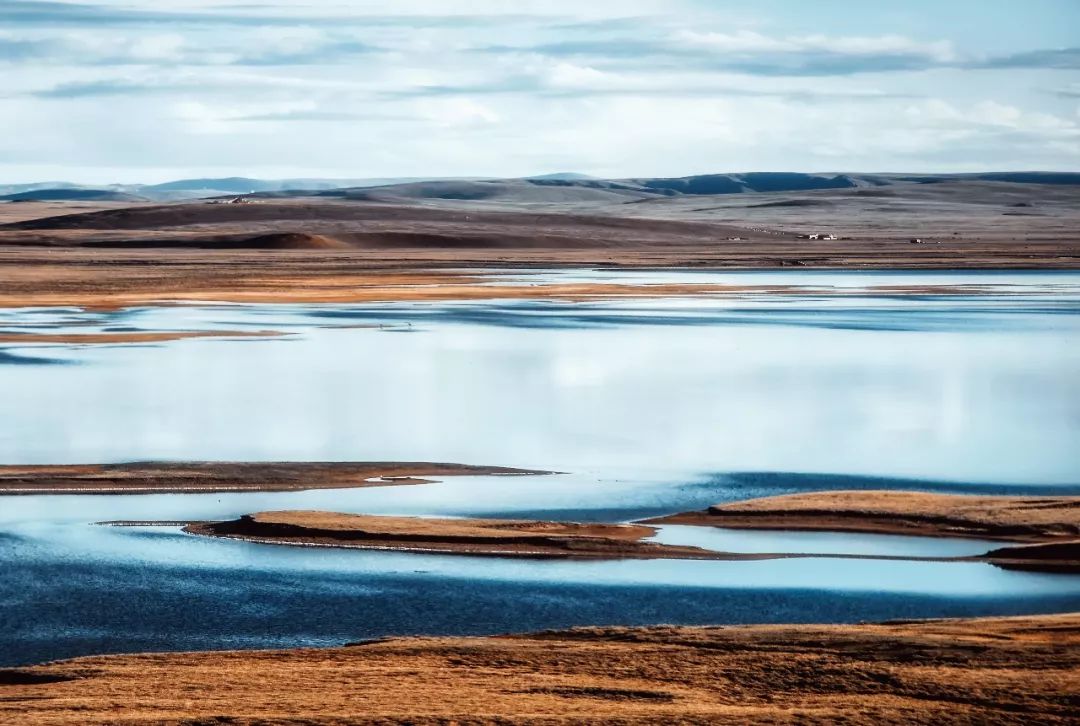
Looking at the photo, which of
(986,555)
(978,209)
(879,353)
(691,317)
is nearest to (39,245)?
(691,317)

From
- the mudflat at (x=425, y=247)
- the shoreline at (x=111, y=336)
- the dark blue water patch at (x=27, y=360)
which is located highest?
the mudflat at (x=425, y=247)

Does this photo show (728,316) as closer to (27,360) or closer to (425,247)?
(27,360)

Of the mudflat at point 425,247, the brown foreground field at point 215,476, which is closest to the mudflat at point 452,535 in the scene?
the brown foreground field at point 215,476

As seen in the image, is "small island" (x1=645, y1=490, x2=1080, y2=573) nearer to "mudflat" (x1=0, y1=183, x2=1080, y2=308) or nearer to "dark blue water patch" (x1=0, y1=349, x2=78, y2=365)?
"dark blue water patch" (x1=0, y1=349, x2=78, y2=365)

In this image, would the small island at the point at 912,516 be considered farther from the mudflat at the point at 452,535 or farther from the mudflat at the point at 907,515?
the mudflat at the point at 452,535

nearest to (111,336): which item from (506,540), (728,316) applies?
(728,316)

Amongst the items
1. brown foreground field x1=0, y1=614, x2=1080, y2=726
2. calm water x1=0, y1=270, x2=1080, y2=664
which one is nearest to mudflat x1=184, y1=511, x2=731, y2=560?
calm water x1=0, y1=270, x2=1080, y2=664

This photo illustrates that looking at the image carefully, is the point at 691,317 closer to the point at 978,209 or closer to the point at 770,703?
the point at 770,703
